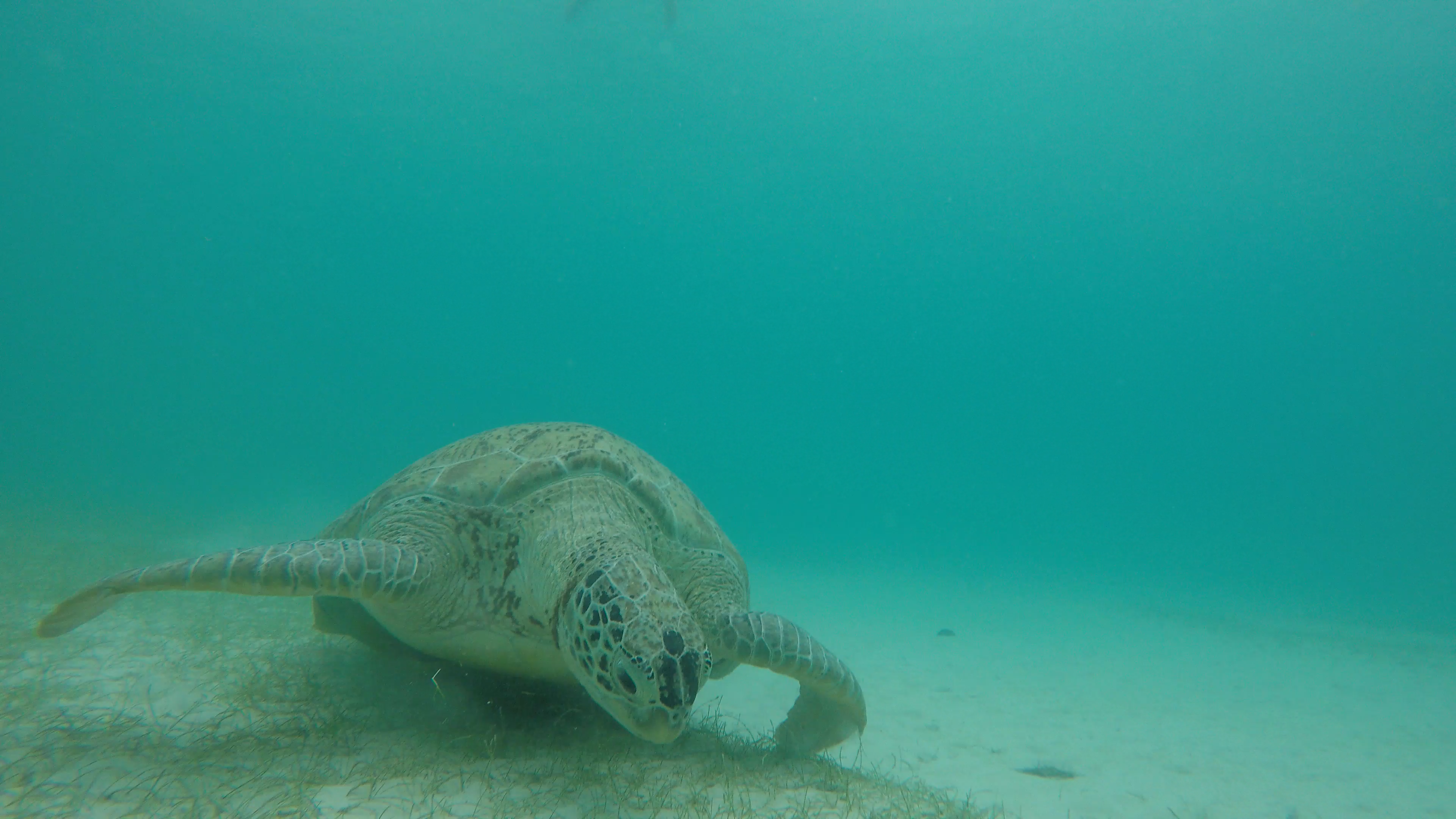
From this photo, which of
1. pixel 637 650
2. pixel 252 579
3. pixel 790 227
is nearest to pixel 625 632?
pixel 637 650

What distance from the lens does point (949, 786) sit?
14.1ft

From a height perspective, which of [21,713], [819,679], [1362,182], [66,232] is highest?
[1362,182]

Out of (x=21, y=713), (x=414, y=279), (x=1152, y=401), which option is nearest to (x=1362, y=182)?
(x=1152, y=401)

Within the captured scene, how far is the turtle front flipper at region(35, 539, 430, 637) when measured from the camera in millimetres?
2809

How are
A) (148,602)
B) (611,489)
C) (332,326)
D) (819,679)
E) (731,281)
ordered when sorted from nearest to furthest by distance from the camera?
(819,679)
(611,489)
(148,602)
(332,326)
(731,281)

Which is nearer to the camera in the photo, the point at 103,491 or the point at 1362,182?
the point at 103,491

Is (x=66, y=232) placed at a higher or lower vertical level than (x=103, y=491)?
higher

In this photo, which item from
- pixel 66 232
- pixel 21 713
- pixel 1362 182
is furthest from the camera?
pixel 66 232

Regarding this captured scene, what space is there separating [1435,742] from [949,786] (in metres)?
7.66

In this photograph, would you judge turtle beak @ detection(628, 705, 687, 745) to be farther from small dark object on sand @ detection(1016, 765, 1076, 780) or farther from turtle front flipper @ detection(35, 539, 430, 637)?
small dark object on sand @ detection(1016, 765, 1076, 780)

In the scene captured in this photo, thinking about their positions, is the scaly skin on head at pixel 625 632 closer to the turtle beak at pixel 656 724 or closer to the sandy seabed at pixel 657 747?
the turtle beak at pixel 656 724

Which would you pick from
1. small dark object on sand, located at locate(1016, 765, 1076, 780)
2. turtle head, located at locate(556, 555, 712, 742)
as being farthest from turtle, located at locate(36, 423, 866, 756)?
small dark object on sand, located at locate(1016, 765, 1076, 780)

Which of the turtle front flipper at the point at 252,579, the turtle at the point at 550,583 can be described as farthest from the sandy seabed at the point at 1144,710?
the turtle front flipper at the point at 252,579

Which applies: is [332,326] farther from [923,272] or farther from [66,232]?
[923,272]
